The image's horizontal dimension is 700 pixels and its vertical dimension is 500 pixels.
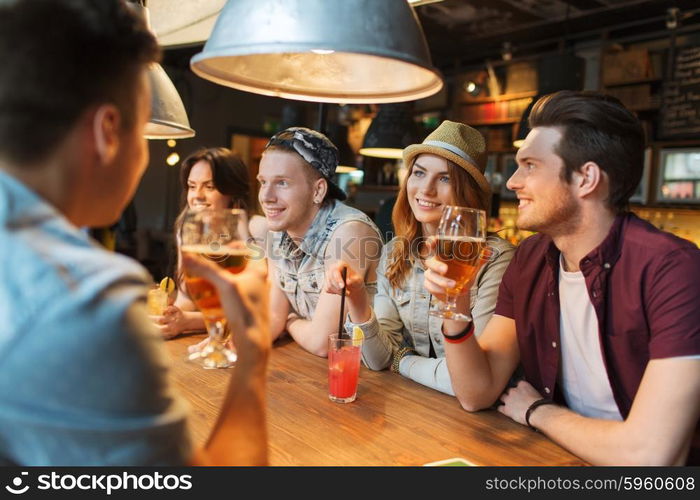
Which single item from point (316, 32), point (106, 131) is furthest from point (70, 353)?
point (316, 32)

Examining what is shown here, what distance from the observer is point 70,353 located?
2.02 ft

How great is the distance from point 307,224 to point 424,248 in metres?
0.62

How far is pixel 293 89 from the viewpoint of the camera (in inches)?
57.6

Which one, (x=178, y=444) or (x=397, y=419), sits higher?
(x=178, y=444)

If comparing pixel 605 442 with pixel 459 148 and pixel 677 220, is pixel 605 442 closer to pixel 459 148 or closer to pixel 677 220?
pixel 459 148

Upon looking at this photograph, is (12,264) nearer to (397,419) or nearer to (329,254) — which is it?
(397,419)

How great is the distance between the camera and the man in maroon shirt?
134 cm

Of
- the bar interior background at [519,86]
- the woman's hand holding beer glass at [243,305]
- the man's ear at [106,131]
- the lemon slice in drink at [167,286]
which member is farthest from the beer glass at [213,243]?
the bar interior background at [519,86]

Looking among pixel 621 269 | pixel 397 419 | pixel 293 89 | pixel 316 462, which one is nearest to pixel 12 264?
pixel 316 462

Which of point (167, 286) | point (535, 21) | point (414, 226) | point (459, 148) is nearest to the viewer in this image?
point (167, 286)

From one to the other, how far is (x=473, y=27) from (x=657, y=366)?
5972 millimetres

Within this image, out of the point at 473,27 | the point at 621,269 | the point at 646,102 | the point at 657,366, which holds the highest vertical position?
the point at 473,27

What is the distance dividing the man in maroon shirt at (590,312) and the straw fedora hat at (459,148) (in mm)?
545

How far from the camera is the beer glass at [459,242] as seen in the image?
152 cm
